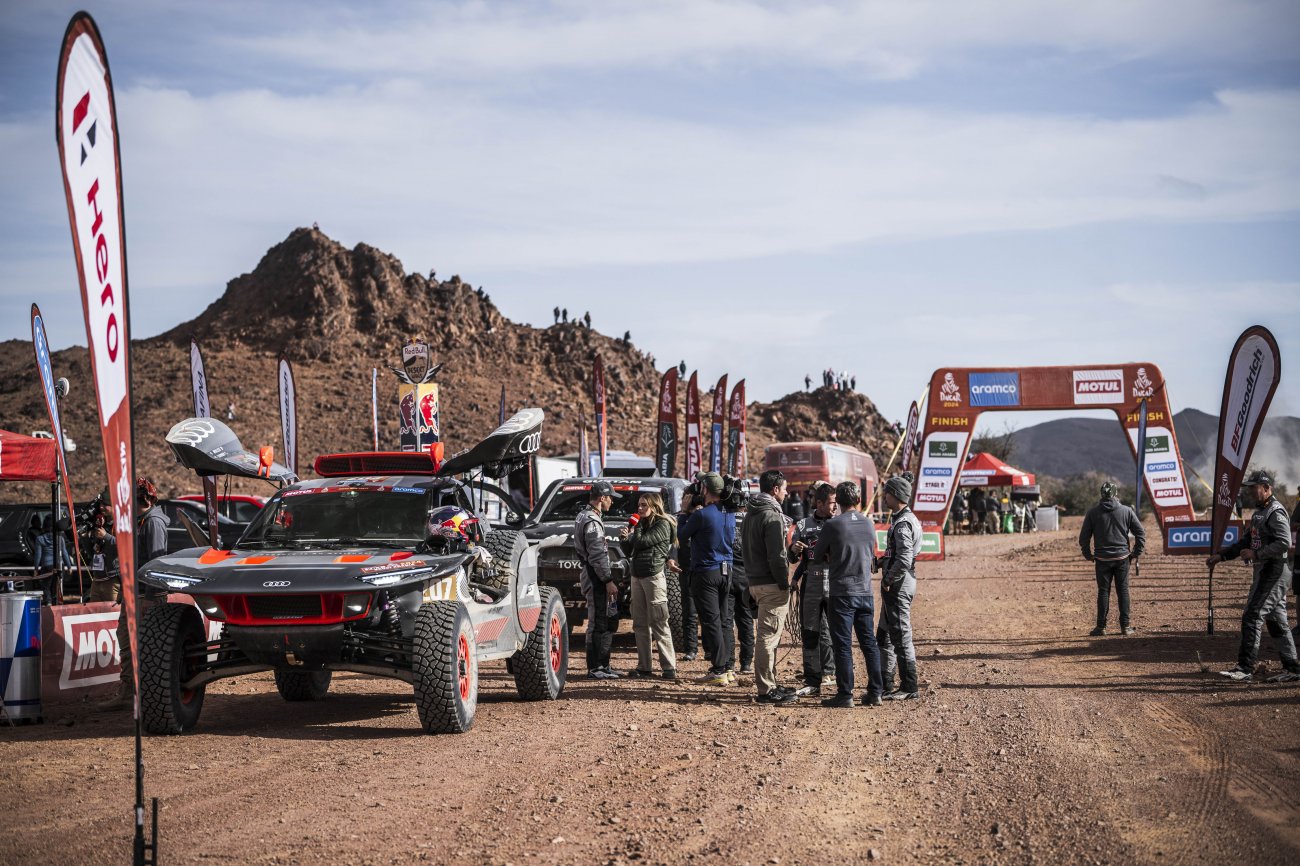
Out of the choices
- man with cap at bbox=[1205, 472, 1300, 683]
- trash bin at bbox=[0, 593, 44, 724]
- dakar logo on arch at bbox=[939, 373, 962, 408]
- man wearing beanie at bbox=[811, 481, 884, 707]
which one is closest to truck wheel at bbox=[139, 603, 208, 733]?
trash bin at bbox=[0, 593, 44, 724]

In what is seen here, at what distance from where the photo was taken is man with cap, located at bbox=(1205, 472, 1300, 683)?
1087 cm

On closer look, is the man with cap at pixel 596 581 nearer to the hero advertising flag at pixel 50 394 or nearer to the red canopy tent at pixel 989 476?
the hero advertising flag at pixel 50 394

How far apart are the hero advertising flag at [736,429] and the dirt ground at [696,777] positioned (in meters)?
23.9

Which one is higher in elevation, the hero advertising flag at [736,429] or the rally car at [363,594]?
the hero advertising flag at [736,429]

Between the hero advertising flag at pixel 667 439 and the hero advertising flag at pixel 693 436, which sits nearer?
the hero advertising flag at pixel 667 439

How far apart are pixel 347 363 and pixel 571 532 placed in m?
75.4

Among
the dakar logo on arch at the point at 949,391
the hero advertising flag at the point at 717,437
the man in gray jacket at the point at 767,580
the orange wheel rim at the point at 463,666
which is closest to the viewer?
the orange wheel rim at the point at 463,666

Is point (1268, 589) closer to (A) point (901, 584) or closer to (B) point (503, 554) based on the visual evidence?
(A) point (901, 584)

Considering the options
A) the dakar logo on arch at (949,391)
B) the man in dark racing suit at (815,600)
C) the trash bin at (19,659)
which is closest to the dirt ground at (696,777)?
the trash bin at (19,659)

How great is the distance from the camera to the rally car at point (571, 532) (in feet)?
44.5

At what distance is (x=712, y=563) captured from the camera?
37.7 feet

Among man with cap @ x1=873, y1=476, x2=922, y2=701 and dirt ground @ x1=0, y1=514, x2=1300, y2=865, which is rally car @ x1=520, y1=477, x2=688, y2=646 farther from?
man with cap @ x1=873, y1=476, x2=922, y2=701

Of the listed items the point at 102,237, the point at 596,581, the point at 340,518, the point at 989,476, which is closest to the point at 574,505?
the point at 596,581

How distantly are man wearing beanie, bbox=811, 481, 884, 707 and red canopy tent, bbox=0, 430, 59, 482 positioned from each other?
9.16 meters
